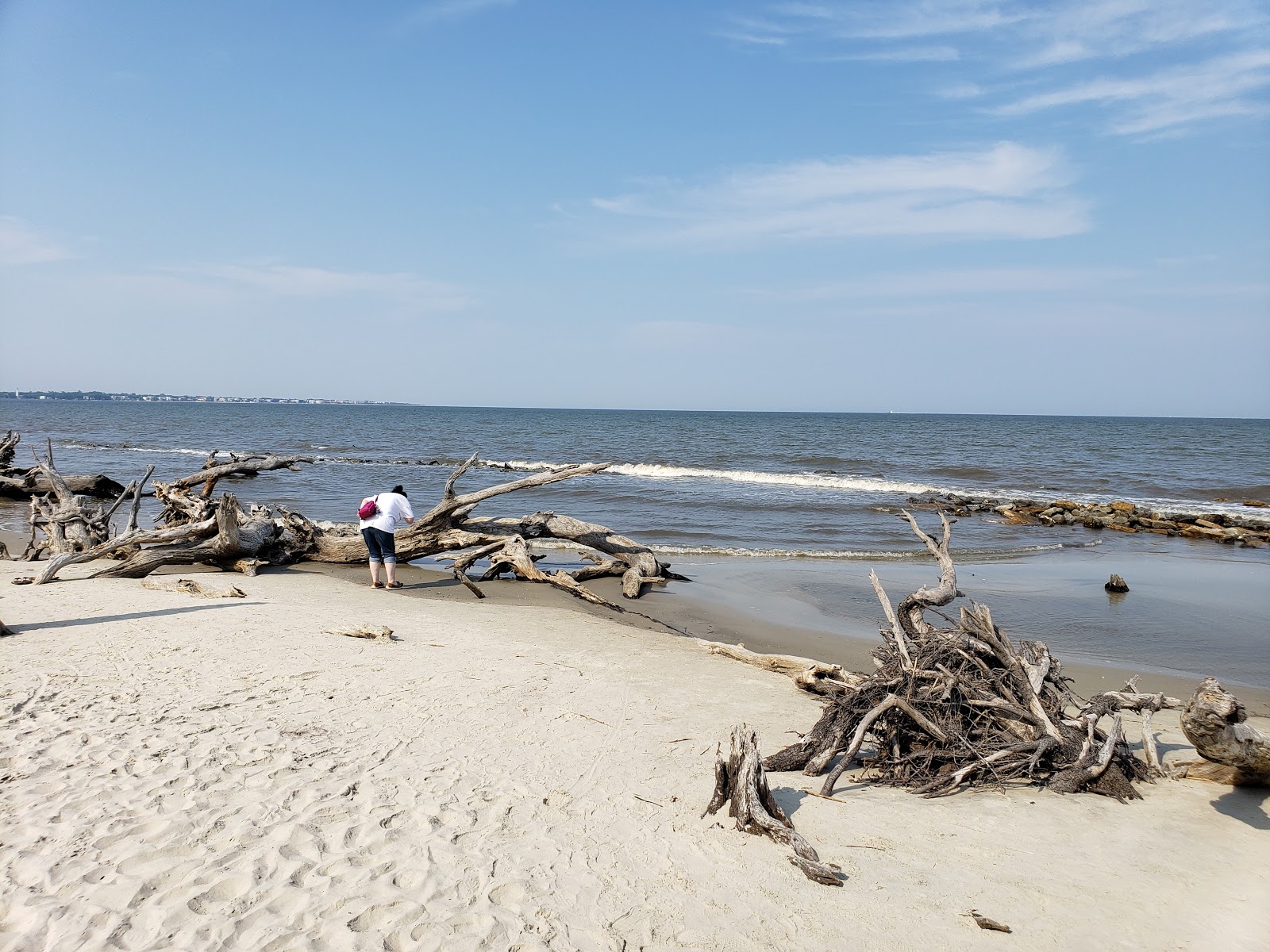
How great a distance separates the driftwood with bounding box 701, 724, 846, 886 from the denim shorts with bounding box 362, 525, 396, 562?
7.41m

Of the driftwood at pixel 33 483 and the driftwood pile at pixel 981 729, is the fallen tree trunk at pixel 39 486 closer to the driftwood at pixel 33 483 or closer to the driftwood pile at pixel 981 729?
the driftwood at pixel 33 483

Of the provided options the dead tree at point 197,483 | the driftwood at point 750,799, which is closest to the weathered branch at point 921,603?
the driftwood at point 750,799

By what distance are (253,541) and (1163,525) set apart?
2017 centimetres

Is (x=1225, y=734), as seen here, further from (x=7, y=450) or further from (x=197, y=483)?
(x=7, y=450)

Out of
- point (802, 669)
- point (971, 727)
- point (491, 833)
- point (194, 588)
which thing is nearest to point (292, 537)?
point (194, 588)

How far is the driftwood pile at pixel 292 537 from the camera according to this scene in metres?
10.9

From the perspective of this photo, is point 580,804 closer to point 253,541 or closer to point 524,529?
point 524,529

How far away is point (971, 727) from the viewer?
5402mm

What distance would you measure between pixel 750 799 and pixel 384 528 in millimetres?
7738

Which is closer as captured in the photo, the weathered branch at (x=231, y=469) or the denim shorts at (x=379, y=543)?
the denim shorts at (x=379, y=543)

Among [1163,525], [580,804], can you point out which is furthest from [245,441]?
[580,804]

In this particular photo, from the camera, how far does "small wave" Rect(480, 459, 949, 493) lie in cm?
2850

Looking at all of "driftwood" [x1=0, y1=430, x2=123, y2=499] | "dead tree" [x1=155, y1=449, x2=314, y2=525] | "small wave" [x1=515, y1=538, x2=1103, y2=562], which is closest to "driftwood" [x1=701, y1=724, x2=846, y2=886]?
"dead tree" [x1=155, y1=449, x2=314, y2=525]

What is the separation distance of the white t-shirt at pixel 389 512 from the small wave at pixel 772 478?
15.5 meters
